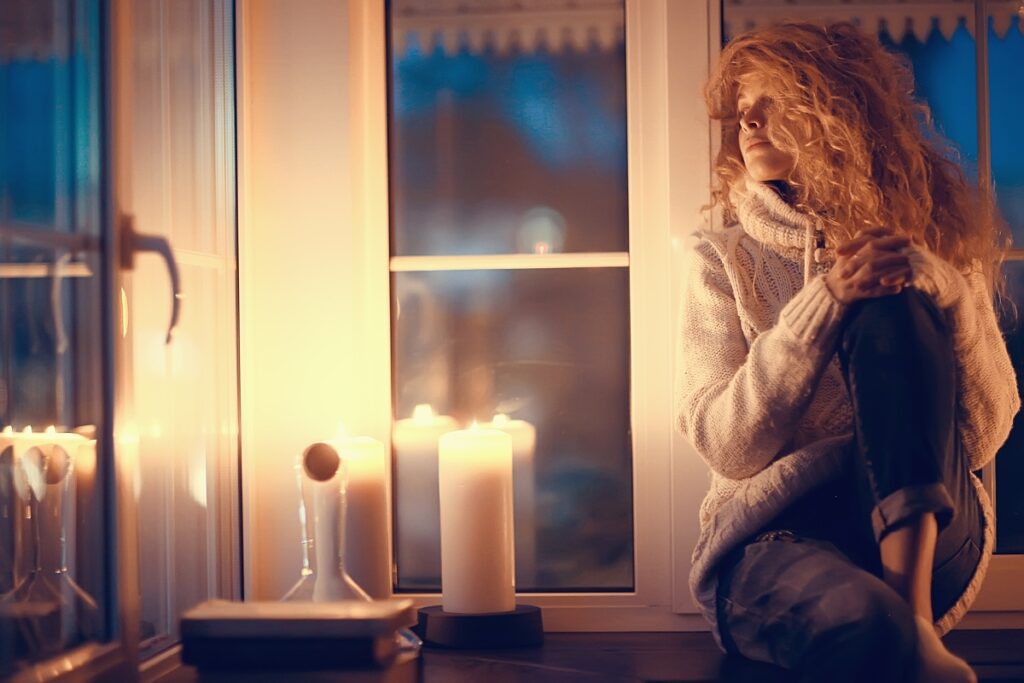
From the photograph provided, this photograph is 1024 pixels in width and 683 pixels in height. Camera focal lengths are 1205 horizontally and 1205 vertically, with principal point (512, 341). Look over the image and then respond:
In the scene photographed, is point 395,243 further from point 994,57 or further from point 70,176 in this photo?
point 994,57

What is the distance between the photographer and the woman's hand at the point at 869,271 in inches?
51.8

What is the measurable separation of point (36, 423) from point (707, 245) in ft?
2.87

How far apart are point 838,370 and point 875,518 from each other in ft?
0.96

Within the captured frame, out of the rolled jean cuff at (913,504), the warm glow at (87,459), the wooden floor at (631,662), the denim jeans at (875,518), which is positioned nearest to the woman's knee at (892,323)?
the denim jeans at (875,518)

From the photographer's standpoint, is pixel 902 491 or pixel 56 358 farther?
pixel 902 491

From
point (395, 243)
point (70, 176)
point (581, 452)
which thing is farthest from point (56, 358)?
point (581, 452)

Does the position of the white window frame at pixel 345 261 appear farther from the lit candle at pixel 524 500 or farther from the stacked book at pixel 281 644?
the stacked book at pixel 281 644

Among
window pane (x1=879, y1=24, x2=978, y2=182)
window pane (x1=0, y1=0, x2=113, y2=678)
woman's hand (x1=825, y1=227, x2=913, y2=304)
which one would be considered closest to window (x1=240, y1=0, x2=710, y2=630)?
window pane (x1=879, y1=24, x2=978, y2=182)

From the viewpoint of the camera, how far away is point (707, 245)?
160cm

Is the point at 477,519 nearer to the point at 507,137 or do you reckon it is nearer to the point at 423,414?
the point at 423,414

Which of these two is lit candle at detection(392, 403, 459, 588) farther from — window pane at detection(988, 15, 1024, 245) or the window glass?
window pane at detection(988, 15, 1024, 245)

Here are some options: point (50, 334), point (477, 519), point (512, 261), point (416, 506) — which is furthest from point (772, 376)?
point (50, 334)

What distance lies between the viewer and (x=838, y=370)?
153 cm

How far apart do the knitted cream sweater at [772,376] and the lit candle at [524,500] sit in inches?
12.6
